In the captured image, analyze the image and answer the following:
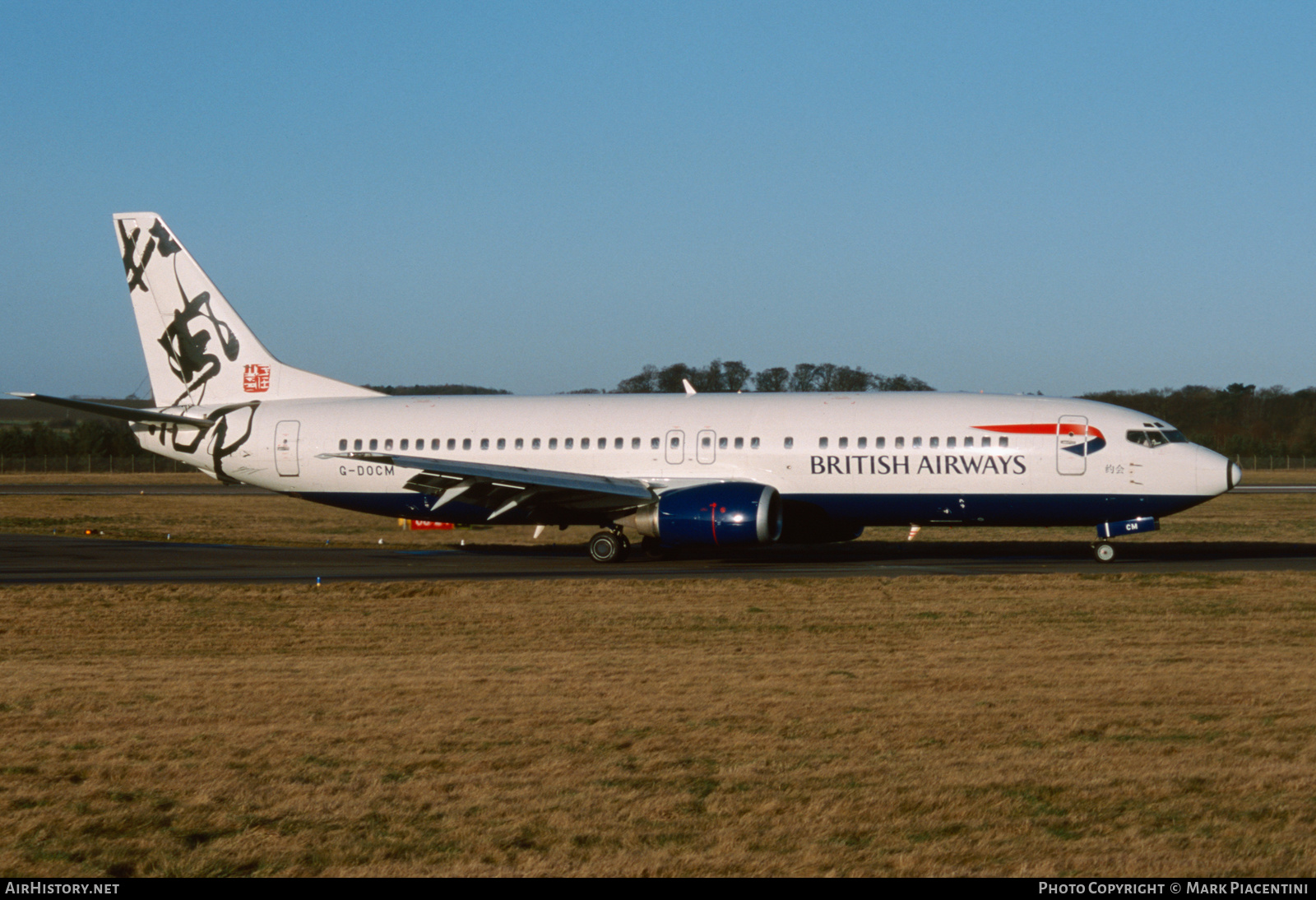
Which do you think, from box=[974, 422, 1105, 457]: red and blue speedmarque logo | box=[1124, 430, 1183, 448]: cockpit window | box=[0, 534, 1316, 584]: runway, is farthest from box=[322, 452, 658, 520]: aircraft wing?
box=[1124, 430, 1183, 448]: cockpit window

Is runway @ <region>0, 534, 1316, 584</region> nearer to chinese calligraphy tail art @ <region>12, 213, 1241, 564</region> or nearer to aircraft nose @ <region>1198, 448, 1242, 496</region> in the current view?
chinese calligraphy tail art @ <region>12, 213, 1241, 564</region>

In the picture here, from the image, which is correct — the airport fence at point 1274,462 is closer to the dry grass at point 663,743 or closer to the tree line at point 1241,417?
the tree line at point 1241,417

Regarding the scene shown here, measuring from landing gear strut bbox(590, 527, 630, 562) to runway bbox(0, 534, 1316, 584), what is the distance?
30 centimetres

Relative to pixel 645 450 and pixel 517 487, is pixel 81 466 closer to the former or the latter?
pixel 517 487

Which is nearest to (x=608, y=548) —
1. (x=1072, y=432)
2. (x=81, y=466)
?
(x=1072, y=432)

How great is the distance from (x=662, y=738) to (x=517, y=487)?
59.5ft

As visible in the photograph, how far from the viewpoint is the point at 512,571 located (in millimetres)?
24766

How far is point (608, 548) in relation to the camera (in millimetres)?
27531

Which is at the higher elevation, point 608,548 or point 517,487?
point 517,487

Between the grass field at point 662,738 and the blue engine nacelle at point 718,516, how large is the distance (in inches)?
272

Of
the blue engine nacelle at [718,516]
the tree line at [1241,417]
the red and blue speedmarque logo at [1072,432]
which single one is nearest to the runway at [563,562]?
the blue engine nacelle at [718,516]
